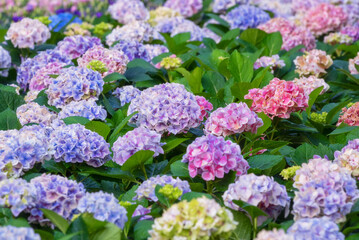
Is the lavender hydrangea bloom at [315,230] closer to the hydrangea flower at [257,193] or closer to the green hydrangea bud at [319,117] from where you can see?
the hydrangea flower at [257,193]

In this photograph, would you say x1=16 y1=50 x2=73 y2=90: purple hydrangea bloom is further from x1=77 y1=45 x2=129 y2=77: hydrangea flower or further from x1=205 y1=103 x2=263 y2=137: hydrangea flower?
x1=205 y1=103 x2=263 y2=137: hydrangea flower

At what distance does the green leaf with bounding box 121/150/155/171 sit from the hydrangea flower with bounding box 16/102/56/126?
69 centimetres

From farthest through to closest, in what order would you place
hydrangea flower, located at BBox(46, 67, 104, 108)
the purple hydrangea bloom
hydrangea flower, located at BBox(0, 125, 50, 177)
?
the purple hydrangea bloom, hydrangea flower, located at BBox(46, 67, 104, 108), hydrangea flower, located at BBox(0, 125, 50, 177)

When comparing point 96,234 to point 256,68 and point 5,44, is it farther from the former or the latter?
point 5,44

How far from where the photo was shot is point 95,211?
1816mm

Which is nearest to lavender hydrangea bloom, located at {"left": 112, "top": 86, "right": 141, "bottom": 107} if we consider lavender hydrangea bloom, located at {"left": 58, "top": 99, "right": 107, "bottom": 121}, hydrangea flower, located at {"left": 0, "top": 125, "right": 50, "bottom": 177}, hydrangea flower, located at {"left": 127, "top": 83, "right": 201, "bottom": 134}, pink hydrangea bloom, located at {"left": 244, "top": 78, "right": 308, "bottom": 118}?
lavender hydrangea bloom, located at {"left": 58, "top": 99, "right": 107, "bottom": 121}

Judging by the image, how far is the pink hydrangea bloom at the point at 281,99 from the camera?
2645 millimetres

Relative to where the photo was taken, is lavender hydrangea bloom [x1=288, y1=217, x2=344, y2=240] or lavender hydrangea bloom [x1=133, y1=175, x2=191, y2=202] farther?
lavender hydrangea bloom [x1=133, y1=175, x2=191, y2=202]

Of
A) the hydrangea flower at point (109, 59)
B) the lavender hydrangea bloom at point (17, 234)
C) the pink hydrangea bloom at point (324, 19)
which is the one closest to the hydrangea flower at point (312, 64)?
the hydrangea flower at point (109, 59)

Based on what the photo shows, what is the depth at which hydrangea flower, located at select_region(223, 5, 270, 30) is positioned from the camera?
495cm

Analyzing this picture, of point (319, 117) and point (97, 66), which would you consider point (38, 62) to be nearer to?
point (97, 66)

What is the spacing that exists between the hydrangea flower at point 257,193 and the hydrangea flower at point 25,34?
7.77 feet

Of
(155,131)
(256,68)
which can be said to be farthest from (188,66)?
(155,131)

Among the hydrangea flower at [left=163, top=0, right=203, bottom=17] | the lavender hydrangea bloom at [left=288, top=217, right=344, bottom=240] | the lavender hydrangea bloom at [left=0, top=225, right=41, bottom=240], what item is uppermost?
the lavender hydrangea bloom at [left=0, top=225, right=41, bottom=240]
